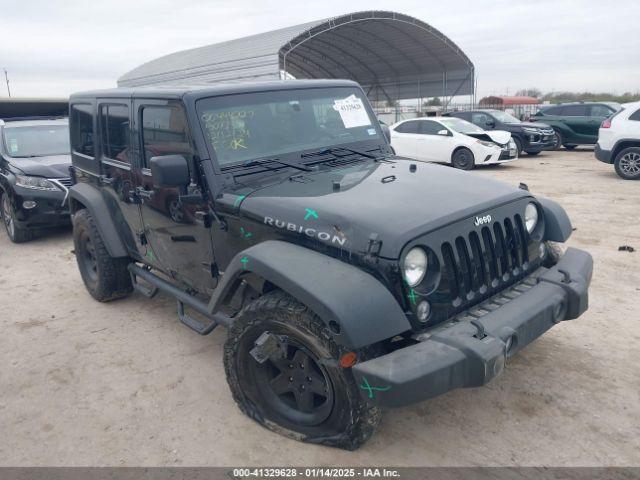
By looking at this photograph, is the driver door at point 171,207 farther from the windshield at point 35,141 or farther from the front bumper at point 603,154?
the front bumper at point 603,154

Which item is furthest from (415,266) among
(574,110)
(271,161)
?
(574,110)

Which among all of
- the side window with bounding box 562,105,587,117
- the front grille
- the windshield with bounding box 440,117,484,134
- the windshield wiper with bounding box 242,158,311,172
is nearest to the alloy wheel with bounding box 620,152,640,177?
the windshield with bounding box 440,117,484,134

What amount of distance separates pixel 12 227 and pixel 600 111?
1618 cm

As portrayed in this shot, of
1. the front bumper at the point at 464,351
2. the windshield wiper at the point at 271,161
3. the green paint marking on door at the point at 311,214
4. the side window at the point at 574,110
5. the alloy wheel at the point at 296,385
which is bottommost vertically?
the alloy wheel at the point at 296,385

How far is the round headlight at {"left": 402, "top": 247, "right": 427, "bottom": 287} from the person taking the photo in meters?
2.62

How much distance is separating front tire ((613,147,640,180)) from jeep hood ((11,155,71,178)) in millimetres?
10438

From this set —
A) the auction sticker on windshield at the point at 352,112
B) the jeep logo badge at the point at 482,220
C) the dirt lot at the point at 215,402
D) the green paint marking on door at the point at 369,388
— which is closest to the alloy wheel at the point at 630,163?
the dirt lot at the point at 215,402

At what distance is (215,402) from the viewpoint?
138 inches

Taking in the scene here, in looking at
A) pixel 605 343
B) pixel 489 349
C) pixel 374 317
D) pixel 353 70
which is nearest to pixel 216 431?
pixel 374 317

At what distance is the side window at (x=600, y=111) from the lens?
16266mm

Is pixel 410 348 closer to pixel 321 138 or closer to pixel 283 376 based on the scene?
pixel 283 376

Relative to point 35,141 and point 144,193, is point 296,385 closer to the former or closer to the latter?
point 144,193

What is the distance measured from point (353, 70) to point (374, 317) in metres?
31.8

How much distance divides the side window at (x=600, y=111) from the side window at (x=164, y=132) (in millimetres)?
16066
